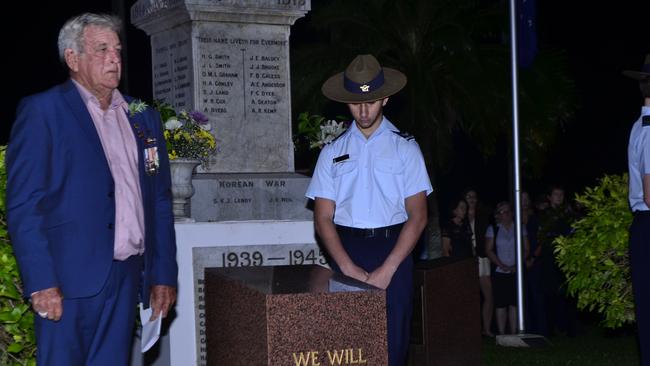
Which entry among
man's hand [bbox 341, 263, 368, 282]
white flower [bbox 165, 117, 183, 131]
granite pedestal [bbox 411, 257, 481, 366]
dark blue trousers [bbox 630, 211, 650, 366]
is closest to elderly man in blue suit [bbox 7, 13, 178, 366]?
man's hand [bbox 341, 263, 368, 282]

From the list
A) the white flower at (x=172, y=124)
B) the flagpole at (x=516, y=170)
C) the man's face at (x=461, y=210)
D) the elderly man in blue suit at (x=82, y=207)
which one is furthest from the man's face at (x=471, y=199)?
the elderly man in blue suit at (x=82, y=207)

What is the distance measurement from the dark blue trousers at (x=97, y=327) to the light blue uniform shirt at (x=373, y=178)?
179 centimetres

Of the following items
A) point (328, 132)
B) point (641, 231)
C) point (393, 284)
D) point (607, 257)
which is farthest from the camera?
point (328, 132)

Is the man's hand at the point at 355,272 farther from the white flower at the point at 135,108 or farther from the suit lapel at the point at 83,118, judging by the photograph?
the suit lapel at the point at 83,118

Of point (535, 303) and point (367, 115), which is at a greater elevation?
point (367, 115)

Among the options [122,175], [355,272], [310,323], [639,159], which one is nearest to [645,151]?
[639,159]

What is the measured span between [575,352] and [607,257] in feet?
13.8

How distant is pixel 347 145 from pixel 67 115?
2150mm

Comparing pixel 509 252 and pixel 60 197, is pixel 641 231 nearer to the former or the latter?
pixel 60 197

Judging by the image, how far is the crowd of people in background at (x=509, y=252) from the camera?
15336mm

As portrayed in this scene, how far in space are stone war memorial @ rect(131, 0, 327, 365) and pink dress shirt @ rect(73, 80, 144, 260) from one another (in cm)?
459

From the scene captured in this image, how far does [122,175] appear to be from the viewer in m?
5.12

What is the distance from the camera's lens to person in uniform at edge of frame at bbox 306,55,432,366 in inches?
256

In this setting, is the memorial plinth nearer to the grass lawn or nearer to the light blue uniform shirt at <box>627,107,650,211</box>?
the light blue uniform shirt at <box>627,107,650,211</box>
